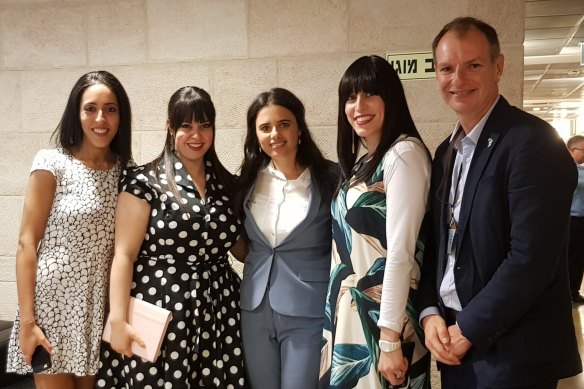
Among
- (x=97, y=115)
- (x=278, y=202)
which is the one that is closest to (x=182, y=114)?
(x=97, y=115)

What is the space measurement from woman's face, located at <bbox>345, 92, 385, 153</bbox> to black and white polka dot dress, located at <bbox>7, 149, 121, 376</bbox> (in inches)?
37.3

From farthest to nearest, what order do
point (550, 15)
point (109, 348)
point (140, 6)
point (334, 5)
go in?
point (550, 15) → point (140, 6) → point (334, 5) → point (109, 348)

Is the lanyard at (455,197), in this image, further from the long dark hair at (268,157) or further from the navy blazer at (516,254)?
the long dark hair at (268,157)

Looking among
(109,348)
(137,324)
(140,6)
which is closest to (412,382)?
(137,324)

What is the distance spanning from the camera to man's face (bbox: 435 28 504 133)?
1382mm

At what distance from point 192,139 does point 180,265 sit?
0.45 metres

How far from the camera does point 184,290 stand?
1756 millimetres

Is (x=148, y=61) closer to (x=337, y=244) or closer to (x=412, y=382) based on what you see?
(x=337, y=244)

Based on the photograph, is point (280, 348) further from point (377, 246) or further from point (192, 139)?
point (192, 139)

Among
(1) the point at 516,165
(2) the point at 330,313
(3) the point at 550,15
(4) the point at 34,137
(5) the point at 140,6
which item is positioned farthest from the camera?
(3) the point at 550,15

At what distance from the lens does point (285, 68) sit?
2.65 metres

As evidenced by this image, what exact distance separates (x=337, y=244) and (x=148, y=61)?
1.72 metres

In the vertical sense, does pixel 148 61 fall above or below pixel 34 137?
above

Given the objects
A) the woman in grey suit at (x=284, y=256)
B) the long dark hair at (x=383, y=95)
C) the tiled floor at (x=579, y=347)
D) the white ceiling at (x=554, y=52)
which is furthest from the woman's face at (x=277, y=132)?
the white ceiling at (x=554, y=52)
